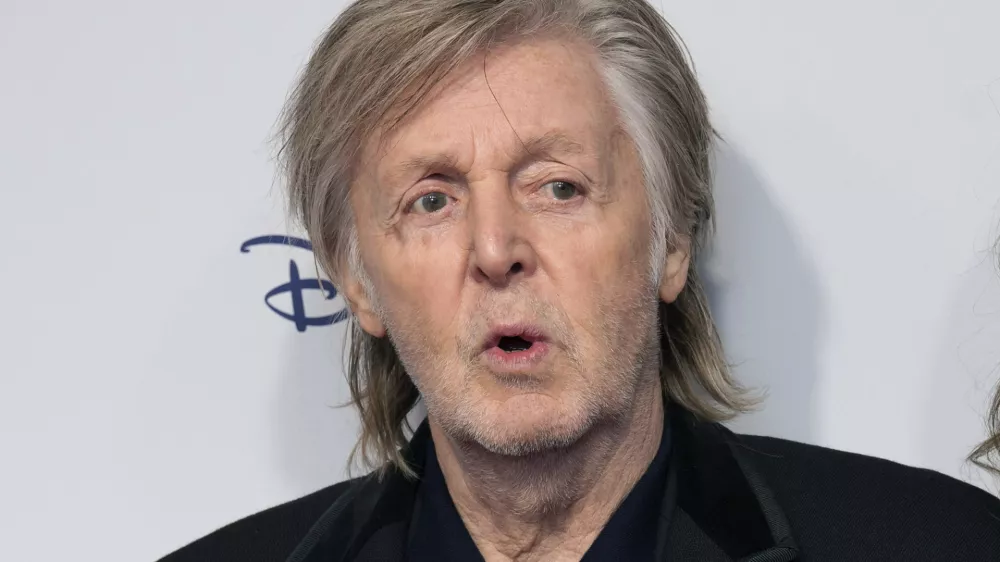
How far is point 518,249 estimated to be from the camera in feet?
5.99

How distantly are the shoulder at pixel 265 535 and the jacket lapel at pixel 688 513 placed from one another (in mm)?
96

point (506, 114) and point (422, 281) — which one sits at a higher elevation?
point (506, 114)

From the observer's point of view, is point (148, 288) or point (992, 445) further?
point (148, 288)

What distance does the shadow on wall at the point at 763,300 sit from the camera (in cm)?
228

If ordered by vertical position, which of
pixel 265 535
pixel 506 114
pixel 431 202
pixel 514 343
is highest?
pixel 506 114

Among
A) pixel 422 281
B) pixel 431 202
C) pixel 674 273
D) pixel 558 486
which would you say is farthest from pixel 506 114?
pixel 558 486

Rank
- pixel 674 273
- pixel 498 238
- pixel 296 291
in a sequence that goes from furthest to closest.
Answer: pixel 296 291, pixel 674 273, pixel 498 238

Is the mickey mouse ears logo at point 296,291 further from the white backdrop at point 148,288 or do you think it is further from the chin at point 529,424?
the chin at point 529,424

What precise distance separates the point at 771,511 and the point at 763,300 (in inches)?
22.1

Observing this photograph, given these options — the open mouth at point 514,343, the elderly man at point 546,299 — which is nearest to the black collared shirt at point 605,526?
the elderly man at point 546,299

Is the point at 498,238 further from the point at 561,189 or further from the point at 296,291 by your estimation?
the point at 296,291

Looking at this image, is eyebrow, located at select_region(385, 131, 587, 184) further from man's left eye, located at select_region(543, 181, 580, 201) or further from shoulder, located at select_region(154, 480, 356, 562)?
Result: shoulder, located at select_region(154, 480, 356, 562)

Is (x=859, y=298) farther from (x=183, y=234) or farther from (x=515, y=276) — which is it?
(x=183, y=234)

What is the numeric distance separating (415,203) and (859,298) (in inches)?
32.6
